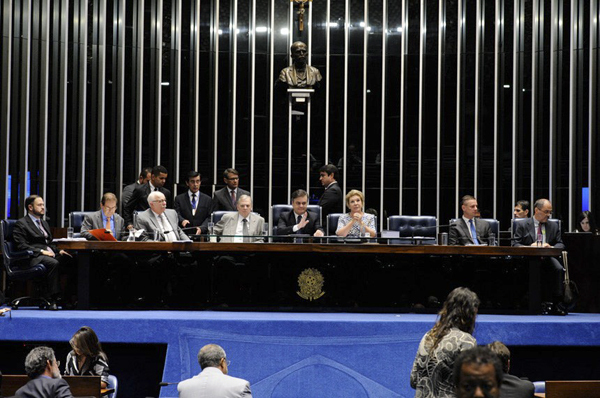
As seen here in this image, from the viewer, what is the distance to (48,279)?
7.34 m

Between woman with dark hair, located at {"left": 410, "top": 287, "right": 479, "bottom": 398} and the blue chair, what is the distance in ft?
11.1

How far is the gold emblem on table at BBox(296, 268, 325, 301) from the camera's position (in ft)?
23.1

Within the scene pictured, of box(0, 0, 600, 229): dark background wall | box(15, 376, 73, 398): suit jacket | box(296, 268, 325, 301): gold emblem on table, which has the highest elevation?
box(0, 0, 600, 229): dark background wall

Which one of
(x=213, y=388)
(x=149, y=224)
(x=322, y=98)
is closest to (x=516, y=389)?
(x=213, y=388)

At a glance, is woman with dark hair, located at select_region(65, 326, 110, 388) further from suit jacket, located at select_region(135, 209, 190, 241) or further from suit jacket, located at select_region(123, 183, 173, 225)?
suit jacket, located at select_region(123, 183, 173, 225)

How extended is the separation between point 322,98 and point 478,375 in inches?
369

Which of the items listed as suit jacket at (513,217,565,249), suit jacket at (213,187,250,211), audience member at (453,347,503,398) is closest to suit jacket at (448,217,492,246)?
suit jacket at (513,217,565,249)

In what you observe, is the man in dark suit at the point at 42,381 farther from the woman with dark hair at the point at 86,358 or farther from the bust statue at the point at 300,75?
the bust statue at the point at 300,75

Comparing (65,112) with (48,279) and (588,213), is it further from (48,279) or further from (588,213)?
(588,213)

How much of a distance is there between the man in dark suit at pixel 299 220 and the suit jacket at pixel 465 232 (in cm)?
117

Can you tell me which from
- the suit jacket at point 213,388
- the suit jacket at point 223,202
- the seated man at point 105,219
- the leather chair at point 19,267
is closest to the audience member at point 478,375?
the suit jacket at point 213,388

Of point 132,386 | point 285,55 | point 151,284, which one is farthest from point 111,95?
point 132,386

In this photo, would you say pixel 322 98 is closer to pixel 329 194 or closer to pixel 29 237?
pixel 329 194

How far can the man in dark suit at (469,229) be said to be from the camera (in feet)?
23.5
